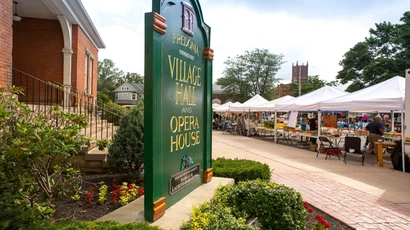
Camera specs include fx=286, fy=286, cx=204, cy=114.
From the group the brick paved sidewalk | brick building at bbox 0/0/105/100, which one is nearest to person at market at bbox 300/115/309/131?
the brick paved sidewalk

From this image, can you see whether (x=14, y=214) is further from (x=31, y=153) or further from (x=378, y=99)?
(x=378, y=99)

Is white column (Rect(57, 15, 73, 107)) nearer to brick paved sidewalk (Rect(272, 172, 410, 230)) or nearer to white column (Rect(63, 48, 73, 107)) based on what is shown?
white column (Rect(63, 48, 73, 107))

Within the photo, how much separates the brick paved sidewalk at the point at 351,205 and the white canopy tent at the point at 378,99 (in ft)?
12.5

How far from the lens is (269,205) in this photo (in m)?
3.49

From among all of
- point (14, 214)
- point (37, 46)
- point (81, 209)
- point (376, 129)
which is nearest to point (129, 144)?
point (81, 209)

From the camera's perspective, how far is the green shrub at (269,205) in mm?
3428

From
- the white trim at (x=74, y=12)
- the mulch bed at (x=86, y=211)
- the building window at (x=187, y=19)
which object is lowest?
the mulch bed at (x=86, y=211)

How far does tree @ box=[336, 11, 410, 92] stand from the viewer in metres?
27.7

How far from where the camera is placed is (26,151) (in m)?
2.38

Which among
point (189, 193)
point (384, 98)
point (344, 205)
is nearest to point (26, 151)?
point (189, 193)

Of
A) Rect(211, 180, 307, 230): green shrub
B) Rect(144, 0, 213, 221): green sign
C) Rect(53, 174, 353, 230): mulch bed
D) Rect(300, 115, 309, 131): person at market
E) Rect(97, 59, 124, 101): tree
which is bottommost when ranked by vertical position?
Rect(53, 174, 353, 230): mulch bed

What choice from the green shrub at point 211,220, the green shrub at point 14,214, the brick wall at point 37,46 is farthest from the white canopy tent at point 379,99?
the brick wall at point 37,46

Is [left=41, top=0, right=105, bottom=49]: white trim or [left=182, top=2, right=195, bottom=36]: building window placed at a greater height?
[left=41, top=0, right=105, bottom=49]: white trim

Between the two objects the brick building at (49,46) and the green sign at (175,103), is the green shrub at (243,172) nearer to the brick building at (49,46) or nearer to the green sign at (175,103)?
the green sign at (175,103)
